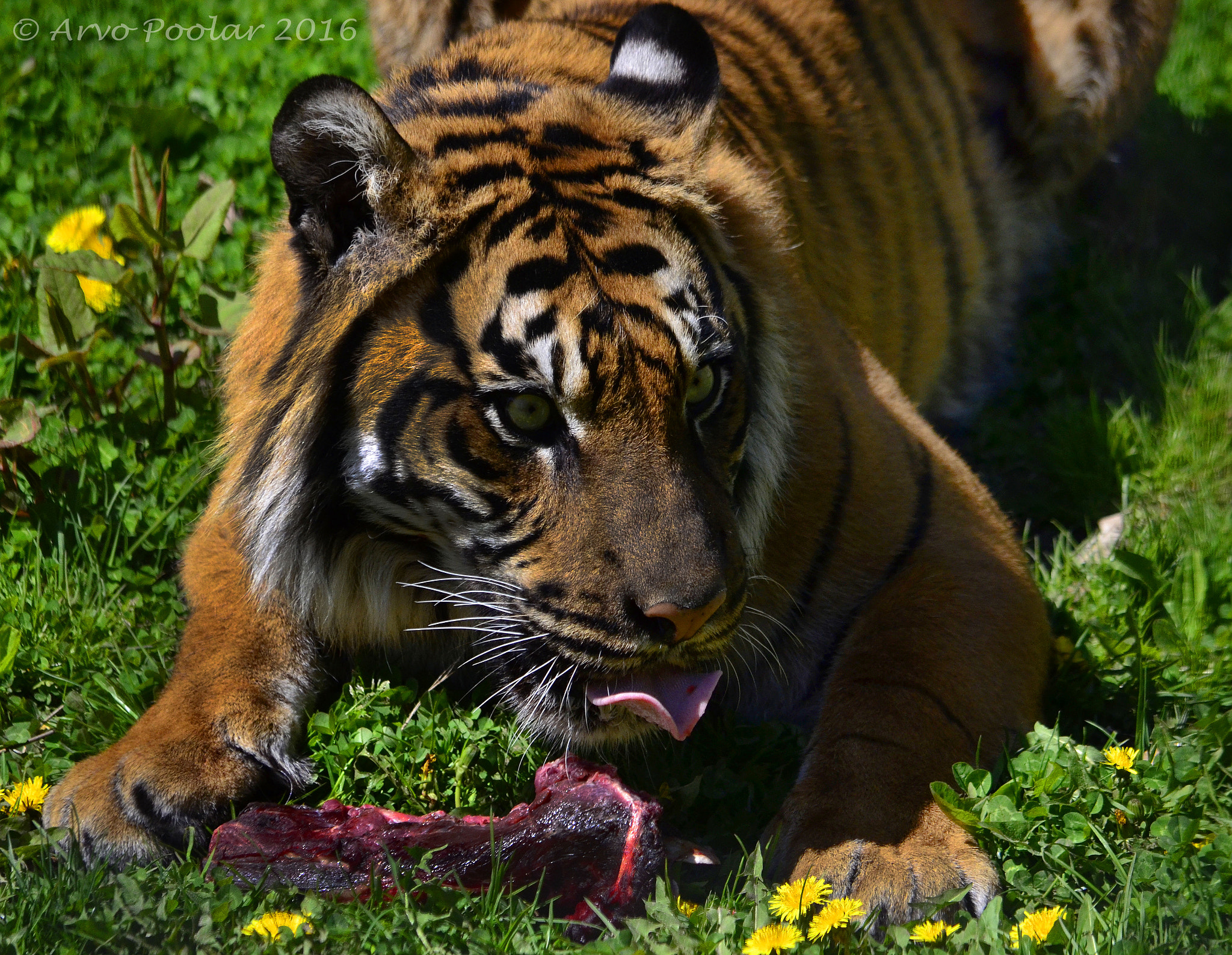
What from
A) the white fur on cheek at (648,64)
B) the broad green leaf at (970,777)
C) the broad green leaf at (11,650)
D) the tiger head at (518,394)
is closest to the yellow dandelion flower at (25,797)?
the broad green leaf at (11,650)

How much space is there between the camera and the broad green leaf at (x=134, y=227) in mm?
3098

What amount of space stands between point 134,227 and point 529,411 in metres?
1.53

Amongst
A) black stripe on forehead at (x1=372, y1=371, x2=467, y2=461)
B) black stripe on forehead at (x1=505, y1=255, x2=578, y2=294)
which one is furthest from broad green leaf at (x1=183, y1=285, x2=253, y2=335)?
black stripe on forehead at (x1=505, y1=255, x2=578, y2=294)

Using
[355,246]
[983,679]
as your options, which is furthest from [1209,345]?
[355,246]

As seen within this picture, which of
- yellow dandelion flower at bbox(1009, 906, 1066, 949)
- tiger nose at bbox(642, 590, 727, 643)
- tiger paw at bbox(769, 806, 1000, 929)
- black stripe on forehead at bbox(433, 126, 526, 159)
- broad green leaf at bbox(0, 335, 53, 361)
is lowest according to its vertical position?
tiger paw at bbox(769, 806, 1000, 929)

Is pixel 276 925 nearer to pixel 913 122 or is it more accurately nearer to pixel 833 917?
pixel 833 917

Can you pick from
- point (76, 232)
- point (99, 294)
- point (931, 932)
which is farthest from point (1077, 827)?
point (76, 232)

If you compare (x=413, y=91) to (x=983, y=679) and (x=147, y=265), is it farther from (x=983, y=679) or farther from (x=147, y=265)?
(x=983, y=679)

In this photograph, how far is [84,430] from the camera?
3270 millimetres

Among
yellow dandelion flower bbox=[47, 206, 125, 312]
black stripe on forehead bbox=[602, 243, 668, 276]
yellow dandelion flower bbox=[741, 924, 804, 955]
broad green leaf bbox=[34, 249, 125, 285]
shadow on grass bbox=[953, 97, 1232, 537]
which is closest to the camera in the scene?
yellow dandelion flower bbox=[741, 924, 804, 955]

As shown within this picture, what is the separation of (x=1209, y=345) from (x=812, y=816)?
269 centimetres

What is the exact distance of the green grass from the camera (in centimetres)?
204

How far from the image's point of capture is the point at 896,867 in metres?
2.16

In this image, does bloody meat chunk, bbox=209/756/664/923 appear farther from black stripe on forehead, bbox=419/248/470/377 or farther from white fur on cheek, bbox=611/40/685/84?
white fur on cheek, bbox=611/40/685/84
